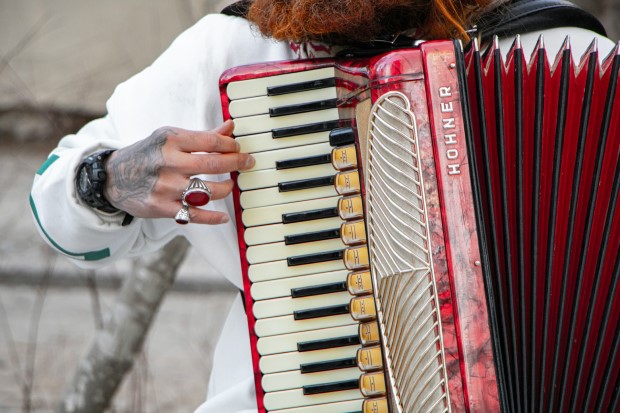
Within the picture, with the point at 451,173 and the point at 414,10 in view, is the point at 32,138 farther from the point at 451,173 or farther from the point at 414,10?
the point at 451,173

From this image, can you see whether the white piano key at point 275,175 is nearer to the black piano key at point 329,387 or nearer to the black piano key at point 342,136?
the black piano key at point 342,136

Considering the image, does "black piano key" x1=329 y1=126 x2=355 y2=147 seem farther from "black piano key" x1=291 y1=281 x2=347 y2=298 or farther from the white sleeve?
the white sleeve

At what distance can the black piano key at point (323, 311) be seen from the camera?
66.1 inches

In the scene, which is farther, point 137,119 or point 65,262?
point 65,262

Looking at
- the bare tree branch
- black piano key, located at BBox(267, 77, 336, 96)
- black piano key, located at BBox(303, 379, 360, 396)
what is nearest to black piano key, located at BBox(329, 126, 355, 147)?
black piano key, located at BBox(267, 77, 336, 96)

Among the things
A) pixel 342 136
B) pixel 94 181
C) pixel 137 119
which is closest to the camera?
pixel 342 136

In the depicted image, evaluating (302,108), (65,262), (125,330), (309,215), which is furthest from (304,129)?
(65,262)

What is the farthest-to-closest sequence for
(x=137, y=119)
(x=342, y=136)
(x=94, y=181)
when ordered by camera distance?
(x=137, y=119) → (x=94, y=181) → (x=342, y=136)

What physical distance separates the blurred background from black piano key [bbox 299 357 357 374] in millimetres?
2482

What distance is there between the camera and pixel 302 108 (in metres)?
1.68

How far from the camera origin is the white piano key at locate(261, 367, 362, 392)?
169 centimetres

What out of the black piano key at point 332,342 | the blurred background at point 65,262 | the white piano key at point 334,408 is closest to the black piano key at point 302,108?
the black piano key at point 332,342

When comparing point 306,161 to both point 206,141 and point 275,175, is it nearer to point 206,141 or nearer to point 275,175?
point 275,175

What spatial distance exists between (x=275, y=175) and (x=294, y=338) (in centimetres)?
30
